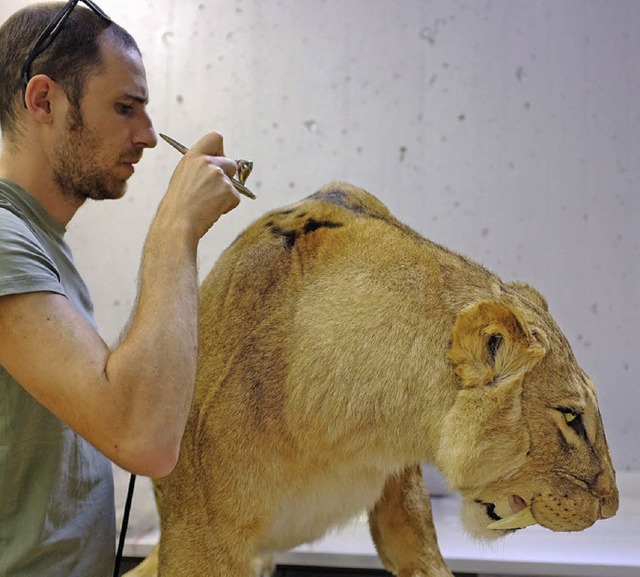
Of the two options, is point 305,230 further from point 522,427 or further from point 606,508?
point 606,508

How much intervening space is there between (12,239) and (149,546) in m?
1.26

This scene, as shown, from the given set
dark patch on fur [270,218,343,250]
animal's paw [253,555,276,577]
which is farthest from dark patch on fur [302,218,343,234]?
animal's paw [253,555,276,577]

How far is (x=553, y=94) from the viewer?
233 centimetres

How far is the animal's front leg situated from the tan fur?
153 millimetres

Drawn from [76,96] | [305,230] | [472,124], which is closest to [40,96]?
[76,96]

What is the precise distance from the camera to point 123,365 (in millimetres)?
772

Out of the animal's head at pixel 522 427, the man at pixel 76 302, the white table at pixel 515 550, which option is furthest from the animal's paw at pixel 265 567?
the animal's head at pixel 522 427

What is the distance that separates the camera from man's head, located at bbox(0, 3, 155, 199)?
3.45 ft

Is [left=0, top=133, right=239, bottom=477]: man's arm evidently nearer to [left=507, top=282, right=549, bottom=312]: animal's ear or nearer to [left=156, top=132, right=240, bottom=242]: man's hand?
[left=156, top=132, right=240, bottom=242]: man's hand

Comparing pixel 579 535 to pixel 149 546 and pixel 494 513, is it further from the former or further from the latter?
pixel 149 546

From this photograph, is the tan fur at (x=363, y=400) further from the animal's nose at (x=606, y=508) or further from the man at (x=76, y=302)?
the man at (x=76, y=302)

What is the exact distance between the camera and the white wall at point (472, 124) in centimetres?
231

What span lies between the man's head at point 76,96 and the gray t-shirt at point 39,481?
0.29 feet

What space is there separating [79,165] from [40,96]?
0.11 metres
